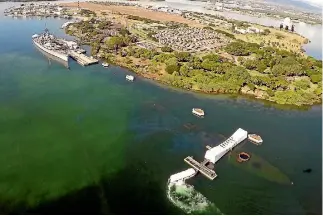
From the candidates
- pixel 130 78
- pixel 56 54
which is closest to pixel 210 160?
pixel 130 78

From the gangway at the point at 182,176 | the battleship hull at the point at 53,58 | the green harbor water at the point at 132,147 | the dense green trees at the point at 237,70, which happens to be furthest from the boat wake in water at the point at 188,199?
the battleship hull at the point at 53,58

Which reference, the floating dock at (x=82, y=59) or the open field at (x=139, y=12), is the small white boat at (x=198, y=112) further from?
the open field at (x=139, y=12)

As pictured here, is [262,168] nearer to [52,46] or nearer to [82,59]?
[82,59]

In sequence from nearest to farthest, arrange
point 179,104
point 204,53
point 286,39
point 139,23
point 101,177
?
point 101,177, point 179,104, point 204,53, point 286,39, point 139,23

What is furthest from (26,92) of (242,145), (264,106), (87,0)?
(87,0)

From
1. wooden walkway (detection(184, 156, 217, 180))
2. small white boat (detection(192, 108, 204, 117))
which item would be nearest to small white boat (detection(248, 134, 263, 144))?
small white boat (detection(192, 108, 204, 117))

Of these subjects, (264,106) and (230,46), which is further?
(230,46)

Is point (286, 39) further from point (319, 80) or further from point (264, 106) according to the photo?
point (264, 106)
